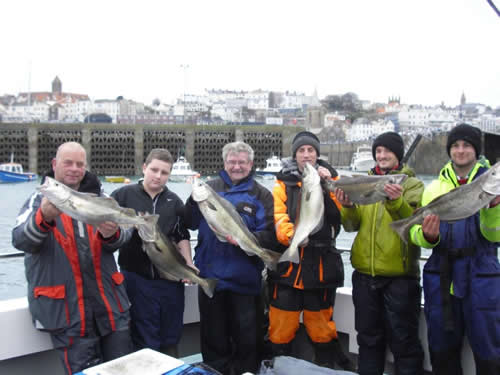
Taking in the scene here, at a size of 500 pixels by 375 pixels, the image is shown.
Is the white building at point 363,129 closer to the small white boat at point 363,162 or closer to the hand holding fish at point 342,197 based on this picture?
the small white boat at point 363,162

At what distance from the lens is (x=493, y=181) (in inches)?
125

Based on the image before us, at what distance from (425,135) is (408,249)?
5452 cm

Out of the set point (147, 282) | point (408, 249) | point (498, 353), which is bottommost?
point (498, 353)

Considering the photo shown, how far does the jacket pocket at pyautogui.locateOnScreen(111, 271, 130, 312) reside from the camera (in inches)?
147

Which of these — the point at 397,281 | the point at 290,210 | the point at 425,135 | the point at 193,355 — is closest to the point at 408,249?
the point at 397,281

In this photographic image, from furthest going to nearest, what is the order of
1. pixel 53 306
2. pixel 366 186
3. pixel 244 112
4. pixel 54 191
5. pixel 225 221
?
pixel 244 112
pixel 225 221
pixel 366 186
pixel 53 306
pixel 54 191

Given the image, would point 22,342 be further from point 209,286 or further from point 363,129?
point 363,129

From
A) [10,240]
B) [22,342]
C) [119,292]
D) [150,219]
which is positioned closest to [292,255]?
[150,219]

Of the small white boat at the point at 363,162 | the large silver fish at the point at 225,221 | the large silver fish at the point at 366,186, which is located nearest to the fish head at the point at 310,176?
the large silver fish at the point at 366,186

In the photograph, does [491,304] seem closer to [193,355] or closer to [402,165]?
[402,165]

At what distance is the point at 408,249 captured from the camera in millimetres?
3924

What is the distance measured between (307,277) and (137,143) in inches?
2146

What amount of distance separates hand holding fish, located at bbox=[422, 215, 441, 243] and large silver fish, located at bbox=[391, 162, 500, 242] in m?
0.03

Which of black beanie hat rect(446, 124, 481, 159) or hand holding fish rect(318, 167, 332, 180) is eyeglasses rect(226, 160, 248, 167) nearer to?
hand holding fish rect(318, 167, 332, 180)
